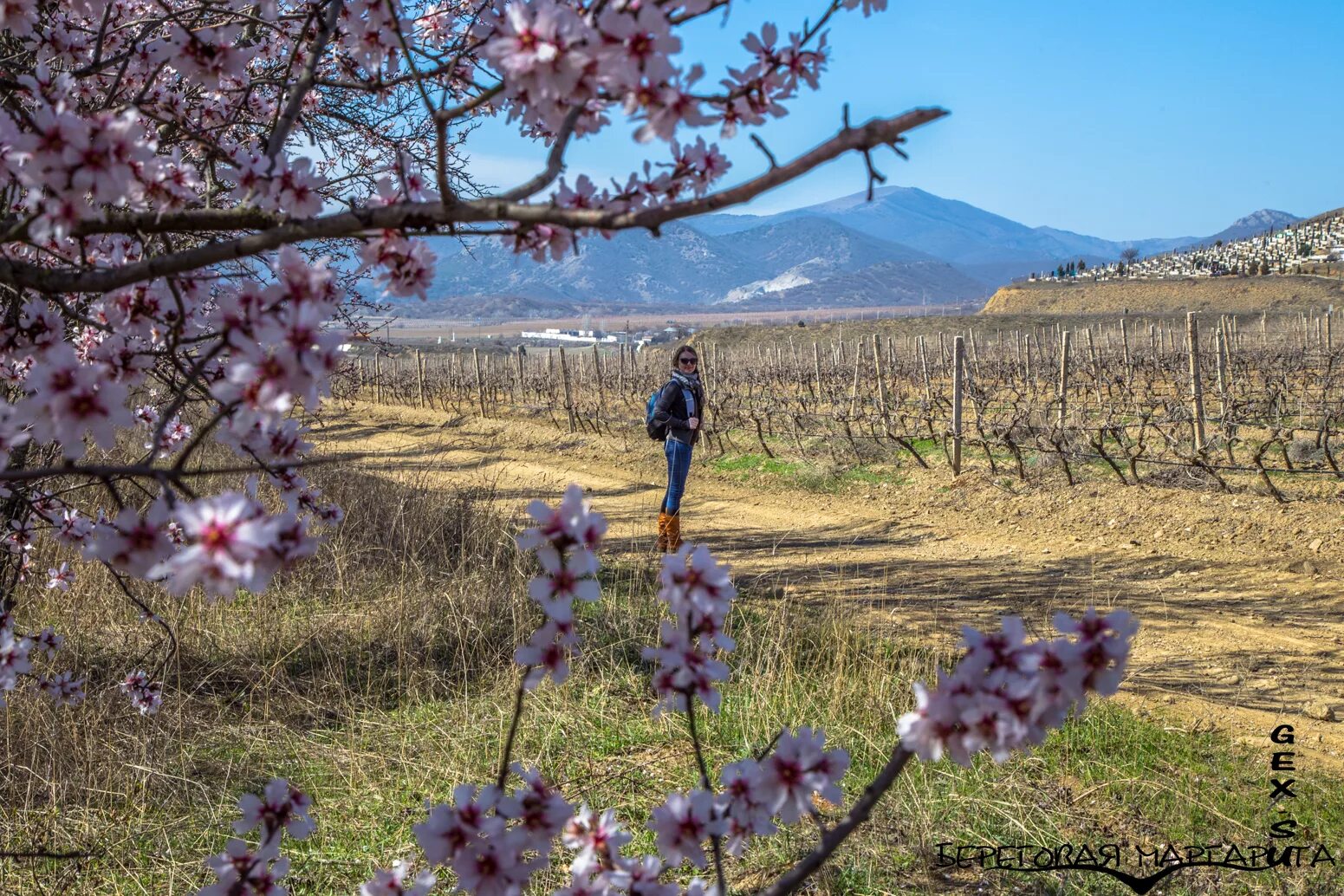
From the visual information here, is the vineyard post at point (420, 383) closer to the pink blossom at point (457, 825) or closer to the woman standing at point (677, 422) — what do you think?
the woman standing at point (677, 422)

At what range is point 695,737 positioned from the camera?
4.84ft

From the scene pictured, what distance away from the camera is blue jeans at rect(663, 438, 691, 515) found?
801 centimetres

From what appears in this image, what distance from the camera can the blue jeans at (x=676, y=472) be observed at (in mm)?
8008

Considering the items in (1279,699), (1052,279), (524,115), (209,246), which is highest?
(1052,279)

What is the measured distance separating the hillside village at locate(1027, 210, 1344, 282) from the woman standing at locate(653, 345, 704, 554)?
2483 inches

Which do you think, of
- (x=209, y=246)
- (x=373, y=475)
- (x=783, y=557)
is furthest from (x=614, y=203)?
(x=373, y=475)

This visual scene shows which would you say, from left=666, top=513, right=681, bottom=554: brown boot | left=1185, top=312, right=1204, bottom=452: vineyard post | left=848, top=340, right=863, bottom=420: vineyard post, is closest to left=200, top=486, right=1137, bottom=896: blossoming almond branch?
left=666, top=513, right=681, bottom=554: brown boot

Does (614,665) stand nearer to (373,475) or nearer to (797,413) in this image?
(373,475)

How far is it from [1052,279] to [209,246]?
267 ft

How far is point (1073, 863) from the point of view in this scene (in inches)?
127

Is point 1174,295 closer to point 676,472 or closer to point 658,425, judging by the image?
point 676,472

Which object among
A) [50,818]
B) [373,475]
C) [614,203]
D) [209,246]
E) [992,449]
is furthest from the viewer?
[992,449]

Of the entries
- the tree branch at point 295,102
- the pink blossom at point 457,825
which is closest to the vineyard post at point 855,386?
the tree branch at point 295,102

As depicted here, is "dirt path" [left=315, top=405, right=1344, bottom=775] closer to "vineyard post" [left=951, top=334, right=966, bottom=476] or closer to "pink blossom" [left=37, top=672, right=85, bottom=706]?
"vineyard post" [left=951, top=334, right=966, bottom=476]
